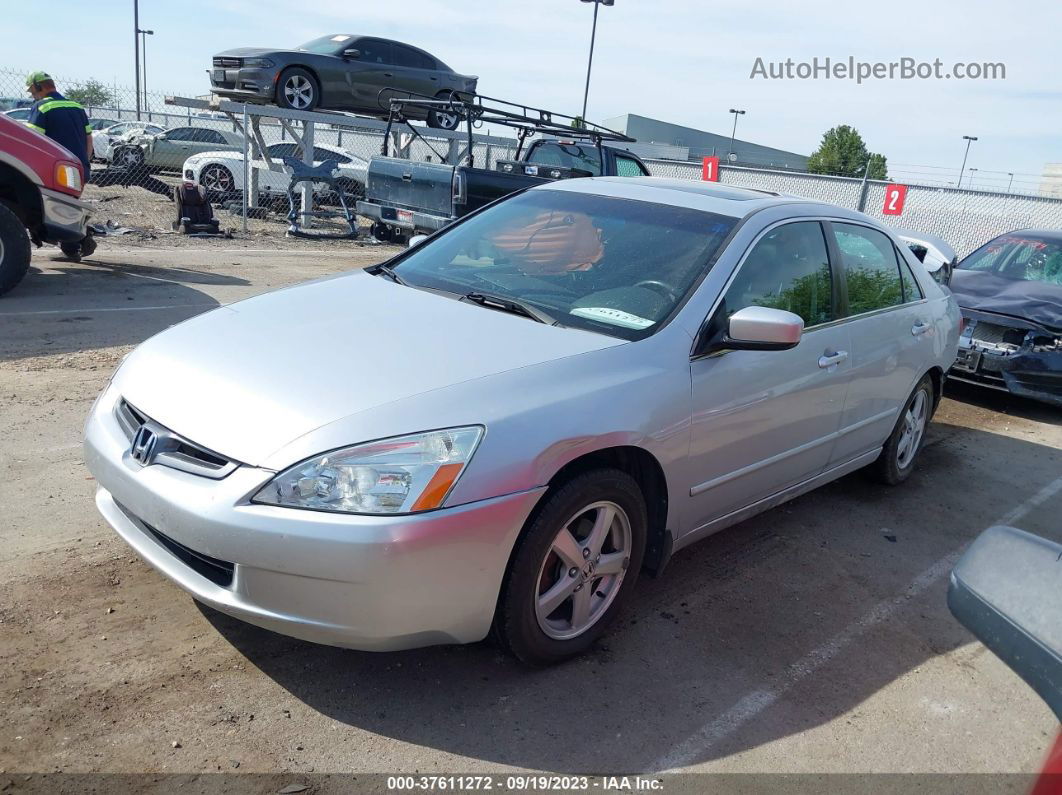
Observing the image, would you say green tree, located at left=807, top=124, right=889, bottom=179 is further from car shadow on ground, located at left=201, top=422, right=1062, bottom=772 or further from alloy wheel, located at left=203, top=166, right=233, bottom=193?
car shadow on ground, located at left=201, top=422, right=1062, bottom=772

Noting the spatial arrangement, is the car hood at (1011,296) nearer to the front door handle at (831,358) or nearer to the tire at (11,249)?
the front door handle at (831,358)

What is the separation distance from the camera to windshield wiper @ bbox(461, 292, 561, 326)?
139 inches

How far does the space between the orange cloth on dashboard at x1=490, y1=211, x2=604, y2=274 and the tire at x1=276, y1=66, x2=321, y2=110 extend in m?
11.9

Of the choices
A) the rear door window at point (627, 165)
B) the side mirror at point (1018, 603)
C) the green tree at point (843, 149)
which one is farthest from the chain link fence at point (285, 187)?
the green tree at point (843, 149)

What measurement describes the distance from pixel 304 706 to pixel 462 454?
997mm

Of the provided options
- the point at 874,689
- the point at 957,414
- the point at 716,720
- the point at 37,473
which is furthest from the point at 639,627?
the point at 957,414

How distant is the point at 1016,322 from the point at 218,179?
14814mm

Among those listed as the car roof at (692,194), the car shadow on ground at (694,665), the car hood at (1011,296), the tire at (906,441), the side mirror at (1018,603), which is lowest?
the car shadow on ground at (694,665)

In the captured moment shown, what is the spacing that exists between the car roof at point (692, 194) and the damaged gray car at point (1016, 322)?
331 cm

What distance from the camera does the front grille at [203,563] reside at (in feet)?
8.93

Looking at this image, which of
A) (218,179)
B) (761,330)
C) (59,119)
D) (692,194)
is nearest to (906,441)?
(692,194)

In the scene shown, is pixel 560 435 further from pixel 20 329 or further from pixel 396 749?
pixel 20 329

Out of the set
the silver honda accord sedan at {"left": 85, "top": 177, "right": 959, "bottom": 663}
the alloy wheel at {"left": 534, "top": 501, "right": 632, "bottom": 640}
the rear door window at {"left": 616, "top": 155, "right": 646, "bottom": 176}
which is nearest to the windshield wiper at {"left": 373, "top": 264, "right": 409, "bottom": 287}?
the silver honda accord sedan at {"left": 85, "top": 177, "right": 959, "bottom": 663}

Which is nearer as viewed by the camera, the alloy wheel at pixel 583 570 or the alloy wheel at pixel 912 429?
the alloy wheel at pixel 583 570
